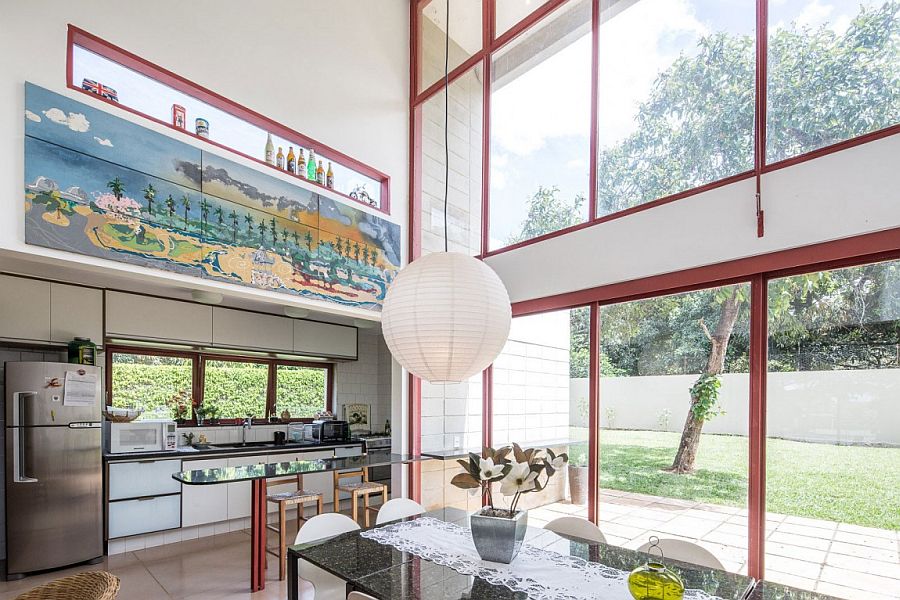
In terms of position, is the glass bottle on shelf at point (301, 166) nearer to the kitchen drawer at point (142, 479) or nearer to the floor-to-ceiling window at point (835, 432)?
the kitchen drawer at point (142, 479)

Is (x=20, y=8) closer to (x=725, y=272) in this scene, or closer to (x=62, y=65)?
(x=62, y=65)

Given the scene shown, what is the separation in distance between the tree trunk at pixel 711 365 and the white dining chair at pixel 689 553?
1.17 m

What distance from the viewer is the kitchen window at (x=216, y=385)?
492 cm

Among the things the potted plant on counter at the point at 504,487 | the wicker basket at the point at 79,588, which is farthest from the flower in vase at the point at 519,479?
the wicker basket at the point at 79,588

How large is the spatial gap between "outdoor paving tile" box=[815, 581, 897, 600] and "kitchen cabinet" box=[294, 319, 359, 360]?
185 inches

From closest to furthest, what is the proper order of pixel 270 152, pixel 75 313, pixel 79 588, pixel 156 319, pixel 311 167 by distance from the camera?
pixel 79 588 < pixel 270 152 < pixel 75 313 < pixel 311 167 < pixel 156 319

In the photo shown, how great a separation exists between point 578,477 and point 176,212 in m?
3.21

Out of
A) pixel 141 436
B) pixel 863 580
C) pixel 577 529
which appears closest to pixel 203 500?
pixel 141 436

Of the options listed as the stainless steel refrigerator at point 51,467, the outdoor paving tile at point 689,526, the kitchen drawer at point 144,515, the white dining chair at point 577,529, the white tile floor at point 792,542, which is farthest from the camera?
the kitchen drawer at point 144,515

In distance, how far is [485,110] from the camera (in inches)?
192

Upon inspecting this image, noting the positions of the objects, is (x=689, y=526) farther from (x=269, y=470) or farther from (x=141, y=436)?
(x=141, y=436)

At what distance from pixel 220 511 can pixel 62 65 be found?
3.56 meters

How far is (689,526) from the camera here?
3.30 metres

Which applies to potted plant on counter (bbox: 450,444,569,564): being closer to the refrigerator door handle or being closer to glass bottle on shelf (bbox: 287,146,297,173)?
glass bottle on shelf (bbox: 287,146,297,173)
